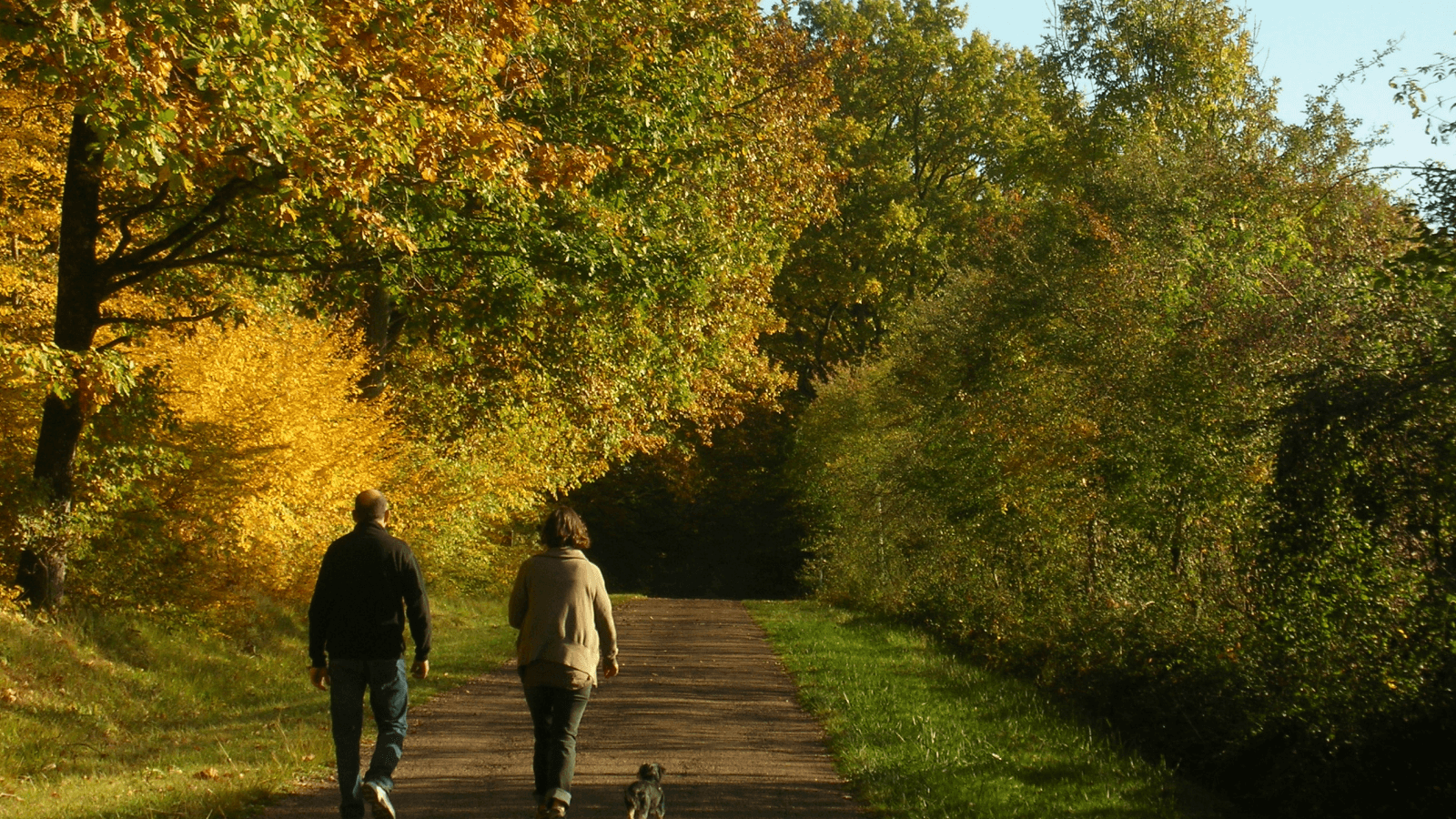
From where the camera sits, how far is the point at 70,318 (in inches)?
491

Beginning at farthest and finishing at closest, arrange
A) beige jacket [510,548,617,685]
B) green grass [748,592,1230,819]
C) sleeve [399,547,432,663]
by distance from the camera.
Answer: green grass [748,592,1230,819]
sleeve [399,547,432,663]
beige jacket [510,548,617,685]

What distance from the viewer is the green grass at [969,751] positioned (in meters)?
8.04

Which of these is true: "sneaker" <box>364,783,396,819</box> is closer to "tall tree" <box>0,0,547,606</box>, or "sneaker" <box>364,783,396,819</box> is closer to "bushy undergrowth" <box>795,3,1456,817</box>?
"tall tree" <box>0,0,547,606</box>

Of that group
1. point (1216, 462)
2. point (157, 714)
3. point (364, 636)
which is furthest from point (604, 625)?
point (1216, 462)

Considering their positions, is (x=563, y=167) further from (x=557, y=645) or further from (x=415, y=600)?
(x=557, y=645)

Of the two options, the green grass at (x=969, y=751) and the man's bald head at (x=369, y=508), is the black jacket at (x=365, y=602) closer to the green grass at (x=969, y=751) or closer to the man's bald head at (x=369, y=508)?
the man's bald head at (x=369, y=508)

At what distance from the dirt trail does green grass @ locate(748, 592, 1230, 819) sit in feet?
1.25

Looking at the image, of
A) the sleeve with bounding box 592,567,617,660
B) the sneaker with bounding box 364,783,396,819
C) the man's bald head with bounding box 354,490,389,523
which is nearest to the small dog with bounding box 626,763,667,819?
the sleeve with bounding box 592,567,617,660

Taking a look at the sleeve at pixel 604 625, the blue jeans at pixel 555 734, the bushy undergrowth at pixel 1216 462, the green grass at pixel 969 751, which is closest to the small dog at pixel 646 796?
the blue jeans at pixel 555 734

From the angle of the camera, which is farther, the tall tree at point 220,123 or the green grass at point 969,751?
the green grass at point 969,751

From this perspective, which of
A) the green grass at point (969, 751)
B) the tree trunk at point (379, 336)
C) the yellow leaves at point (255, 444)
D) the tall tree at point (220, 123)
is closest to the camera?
the tall tree at point (220, 123)

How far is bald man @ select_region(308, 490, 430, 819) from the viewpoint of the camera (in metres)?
6.95

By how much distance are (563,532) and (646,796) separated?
5.06 ft

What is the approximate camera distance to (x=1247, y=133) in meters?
18.9
